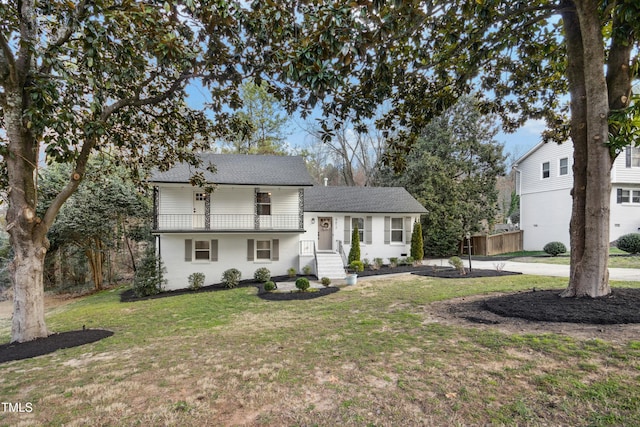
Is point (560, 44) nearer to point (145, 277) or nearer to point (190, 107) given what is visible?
point (190, 107)

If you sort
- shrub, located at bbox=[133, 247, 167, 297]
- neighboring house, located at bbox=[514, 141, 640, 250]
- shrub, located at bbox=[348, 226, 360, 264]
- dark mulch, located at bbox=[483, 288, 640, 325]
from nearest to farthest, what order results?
1. dark mulch, located at bbox=[483, 288, 640, 325]
2. shrub, located at bbox=[133, 247, 167, 297]
3. shrub, located at bbox=[348, 226, 360, 264]
4. neighboring house, located at bbox=[514, 141, 640, 250]

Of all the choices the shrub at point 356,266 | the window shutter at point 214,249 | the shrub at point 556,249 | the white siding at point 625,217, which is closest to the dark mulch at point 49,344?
the window shutter at point 214,249

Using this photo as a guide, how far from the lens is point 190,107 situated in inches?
320

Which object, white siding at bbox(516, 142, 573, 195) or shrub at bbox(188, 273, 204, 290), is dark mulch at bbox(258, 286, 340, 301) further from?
white siding at bbox(516, 142, 573, 195)

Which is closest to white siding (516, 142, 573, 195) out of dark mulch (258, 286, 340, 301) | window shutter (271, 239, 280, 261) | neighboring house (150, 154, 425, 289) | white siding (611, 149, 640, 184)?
white siding (611, 149, 640, 184)

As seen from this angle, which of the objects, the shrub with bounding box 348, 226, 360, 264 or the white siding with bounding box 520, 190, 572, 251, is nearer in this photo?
the shrub with bounding box 348, 226, 360, 264

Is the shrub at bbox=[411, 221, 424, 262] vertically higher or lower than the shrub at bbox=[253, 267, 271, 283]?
higher

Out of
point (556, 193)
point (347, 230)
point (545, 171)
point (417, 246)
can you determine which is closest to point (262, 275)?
point (347, 230)

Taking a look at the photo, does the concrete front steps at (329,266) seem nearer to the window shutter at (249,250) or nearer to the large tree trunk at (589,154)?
the window shutter at (249,250)

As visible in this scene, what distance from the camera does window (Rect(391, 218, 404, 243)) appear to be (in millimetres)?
18516

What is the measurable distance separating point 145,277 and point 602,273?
586 inches

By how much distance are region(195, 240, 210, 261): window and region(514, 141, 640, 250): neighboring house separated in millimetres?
18647

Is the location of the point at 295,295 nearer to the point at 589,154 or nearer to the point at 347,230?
the point at 347,230

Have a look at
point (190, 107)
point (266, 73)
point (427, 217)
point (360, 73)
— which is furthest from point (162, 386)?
point (427, 217)
